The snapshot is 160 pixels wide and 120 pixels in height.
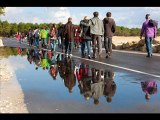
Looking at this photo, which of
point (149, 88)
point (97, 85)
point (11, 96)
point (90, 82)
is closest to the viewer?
point (11, 96)

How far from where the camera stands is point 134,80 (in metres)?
11.7

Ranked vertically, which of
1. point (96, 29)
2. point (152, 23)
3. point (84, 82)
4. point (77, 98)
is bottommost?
point (84, 82)

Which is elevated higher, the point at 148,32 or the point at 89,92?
the point at 148,32

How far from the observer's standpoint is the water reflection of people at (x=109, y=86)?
29.8 ft

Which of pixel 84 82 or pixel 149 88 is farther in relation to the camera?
pixel 84 82

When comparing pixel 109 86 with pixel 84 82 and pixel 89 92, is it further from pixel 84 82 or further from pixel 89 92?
pixel 89 92

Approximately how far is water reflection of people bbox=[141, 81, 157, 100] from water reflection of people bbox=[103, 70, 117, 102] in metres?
0.66

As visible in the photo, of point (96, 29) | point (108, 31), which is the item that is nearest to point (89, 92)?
point (96, 29)

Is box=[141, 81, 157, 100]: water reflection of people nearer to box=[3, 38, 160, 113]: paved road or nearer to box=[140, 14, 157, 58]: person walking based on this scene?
box=[3, 38, 160, 113]: paved road

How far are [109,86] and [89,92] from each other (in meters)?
1.06

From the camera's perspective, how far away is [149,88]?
33.2 feet

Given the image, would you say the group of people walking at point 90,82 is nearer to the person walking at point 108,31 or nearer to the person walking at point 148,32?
the person walking at point 108,31

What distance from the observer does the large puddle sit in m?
7.78

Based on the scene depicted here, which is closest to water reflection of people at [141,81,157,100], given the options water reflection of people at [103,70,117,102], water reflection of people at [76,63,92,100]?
water reflection of people at [103,70,117,102]
